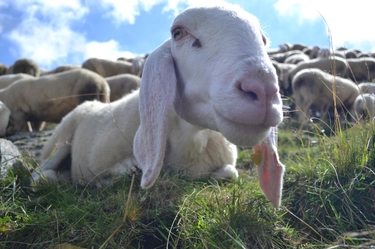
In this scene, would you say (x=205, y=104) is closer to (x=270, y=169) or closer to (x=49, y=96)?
(x=270, y=169)

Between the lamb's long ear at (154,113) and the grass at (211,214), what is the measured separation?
6.6 inches

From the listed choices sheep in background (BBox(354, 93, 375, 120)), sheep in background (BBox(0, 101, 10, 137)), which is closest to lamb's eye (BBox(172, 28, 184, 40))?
sheep in background (BBox(354, 93, 375, 120))

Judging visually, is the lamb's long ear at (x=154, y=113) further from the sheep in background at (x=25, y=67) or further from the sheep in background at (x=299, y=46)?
the sheep in background at (x=299, y=46)

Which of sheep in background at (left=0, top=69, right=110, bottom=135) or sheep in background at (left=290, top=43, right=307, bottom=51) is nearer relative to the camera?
sheep in background at (left=0, top=69, right=110, bottom=135)

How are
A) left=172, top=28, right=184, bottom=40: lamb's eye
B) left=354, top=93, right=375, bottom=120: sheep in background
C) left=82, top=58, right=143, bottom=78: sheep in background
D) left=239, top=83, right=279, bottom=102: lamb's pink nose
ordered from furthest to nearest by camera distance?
left=82, top=58, right=143, bottom=78: sheep in background → left=354, top=93, right=375, bottom=120: sheep in background → left=172, top=28, right=184, bottom=40: lamb's eye → left=239, top=83, right=279, bottom=102: lamb's pink nose

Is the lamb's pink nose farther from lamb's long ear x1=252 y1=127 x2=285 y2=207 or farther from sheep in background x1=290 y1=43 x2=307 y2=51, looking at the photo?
sheep in background x1=290 y1=43 x2=307 y2=51

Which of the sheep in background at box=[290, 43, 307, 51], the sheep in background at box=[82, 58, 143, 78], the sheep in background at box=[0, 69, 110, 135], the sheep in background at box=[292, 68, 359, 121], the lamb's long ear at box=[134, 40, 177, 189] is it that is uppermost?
the lamb's long ear at box=[134, 40, 177, 189]

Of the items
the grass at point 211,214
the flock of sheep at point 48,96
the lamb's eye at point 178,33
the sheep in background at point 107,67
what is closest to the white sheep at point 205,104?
the lamb's eye at point 178,33

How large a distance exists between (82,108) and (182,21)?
253 cm

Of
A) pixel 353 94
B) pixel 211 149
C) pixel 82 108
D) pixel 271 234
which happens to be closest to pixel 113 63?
pixel 353 94

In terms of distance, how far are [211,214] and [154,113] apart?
0.67 m

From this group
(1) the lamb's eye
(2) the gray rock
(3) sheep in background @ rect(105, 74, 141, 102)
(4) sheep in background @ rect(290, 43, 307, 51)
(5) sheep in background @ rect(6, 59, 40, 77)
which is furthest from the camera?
(4) sheep in background @ rect(290, 43, 307, 51)

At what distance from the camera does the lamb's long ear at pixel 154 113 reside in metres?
2.27

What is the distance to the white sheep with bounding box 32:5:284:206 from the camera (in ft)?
6.31
